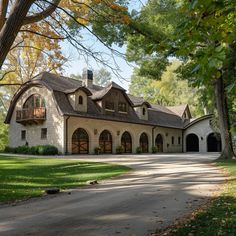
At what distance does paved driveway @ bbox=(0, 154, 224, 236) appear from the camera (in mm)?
6191

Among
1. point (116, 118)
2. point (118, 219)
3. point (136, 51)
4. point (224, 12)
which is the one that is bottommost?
point (118, 219)

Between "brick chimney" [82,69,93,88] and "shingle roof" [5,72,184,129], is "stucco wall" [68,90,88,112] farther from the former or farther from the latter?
"brick chimney" [82,69,93,88]

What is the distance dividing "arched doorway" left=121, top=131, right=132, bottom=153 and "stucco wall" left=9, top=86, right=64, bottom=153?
890cm

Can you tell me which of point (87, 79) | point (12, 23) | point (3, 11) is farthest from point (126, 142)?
point (12, 23)

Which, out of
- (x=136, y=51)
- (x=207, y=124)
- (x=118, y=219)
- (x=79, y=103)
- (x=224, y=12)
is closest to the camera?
(x=224, y=12)

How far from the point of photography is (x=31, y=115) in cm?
3272

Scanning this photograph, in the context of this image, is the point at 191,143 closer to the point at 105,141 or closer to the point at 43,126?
the point at 105,141

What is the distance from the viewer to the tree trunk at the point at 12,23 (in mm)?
5105

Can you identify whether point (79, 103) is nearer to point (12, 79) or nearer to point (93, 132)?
point (93, 132)

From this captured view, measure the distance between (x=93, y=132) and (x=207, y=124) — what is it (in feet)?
59.4

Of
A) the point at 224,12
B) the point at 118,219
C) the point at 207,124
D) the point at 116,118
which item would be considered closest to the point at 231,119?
the point at 116,118

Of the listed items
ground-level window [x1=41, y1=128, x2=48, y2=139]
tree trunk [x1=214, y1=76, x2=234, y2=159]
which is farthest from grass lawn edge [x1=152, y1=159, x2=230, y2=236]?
ground-level window [x1=41, y1=128, x2=48, y2=139]

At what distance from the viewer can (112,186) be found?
1187 centimetres

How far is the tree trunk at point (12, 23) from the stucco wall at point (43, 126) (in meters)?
25.6
